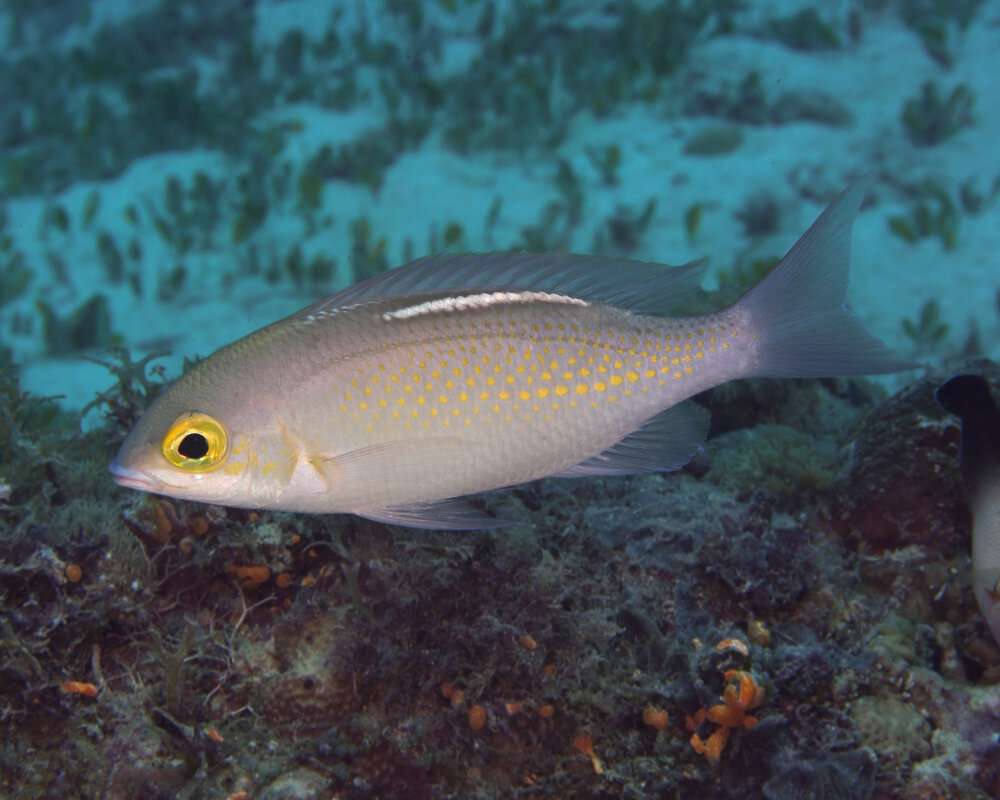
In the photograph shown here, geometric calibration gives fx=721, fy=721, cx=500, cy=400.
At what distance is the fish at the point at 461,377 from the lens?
2305 mm

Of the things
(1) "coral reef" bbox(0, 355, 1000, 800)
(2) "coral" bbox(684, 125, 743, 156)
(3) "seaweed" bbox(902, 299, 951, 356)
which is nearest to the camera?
(1) "coral reef" bbox(0, 355, 1000, 800)

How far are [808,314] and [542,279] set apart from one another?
0.95 meters

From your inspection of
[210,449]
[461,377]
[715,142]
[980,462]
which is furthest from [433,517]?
[715,142]

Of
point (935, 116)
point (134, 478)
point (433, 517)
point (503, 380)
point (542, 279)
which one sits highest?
point (542, 279)

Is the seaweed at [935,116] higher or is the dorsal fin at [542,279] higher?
A: the dorsal fin at [542,279]

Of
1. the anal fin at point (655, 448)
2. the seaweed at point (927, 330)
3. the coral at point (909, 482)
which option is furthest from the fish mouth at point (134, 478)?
the seaweed at point (927, 330)

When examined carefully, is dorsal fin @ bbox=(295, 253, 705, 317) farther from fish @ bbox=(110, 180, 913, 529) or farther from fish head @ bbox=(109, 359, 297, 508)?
fish head @ bbox=(109, 359, 297, 508)

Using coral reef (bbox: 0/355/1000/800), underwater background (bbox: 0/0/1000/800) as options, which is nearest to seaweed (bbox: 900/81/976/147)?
underwater background (bbox: 0/0/1000/800)

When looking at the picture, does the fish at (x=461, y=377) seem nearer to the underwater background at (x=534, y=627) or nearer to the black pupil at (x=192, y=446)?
the black pupil at (x=192, y=446)

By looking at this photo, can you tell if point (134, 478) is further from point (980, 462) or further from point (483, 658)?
point (980, 462)

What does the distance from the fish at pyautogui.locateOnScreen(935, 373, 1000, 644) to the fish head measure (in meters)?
2.91

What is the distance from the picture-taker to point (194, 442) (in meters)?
2.28

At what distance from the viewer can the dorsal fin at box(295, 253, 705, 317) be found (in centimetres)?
245

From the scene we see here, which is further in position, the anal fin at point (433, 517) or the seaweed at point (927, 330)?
the seaweed at point (927, 330)
